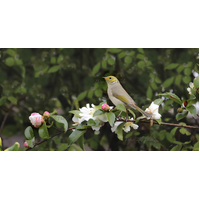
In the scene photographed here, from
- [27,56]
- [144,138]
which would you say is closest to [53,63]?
[27,56]

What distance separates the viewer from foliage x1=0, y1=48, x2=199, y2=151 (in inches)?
46.5

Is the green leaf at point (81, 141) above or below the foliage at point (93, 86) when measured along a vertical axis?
below

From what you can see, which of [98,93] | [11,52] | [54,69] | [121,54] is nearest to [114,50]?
[121,54]

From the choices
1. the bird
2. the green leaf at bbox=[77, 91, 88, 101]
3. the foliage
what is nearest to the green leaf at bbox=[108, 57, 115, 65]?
the foliage

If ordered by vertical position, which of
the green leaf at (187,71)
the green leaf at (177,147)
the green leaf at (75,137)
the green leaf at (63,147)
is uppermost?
the green leaf at (187,71)

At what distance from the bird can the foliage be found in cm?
4

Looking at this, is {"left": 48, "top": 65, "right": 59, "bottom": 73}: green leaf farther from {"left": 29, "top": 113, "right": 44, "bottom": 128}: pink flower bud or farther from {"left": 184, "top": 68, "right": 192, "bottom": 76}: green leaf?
{"left": 184, "top": 68, "right": 192, "bottom": 76}: green leaf

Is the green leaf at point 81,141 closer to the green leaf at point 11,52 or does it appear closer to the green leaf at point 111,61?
the green leaf at point 111,61

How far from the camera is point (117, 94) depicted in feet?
3.70

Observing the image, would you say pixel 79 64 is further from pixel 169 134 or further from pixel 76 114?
pixel 169 134

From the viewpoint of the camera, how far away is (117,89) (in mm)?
1147

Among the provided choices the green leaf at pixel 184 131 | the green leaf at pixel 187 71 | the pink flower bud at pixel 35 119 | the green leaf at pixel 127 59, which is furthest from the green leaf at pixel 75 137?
the green leaf at pixel 187 71

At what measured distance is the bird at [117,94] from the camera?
1.09 metres

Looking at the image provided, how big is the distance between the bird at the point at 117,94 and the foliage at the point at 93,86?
0.04 metres
